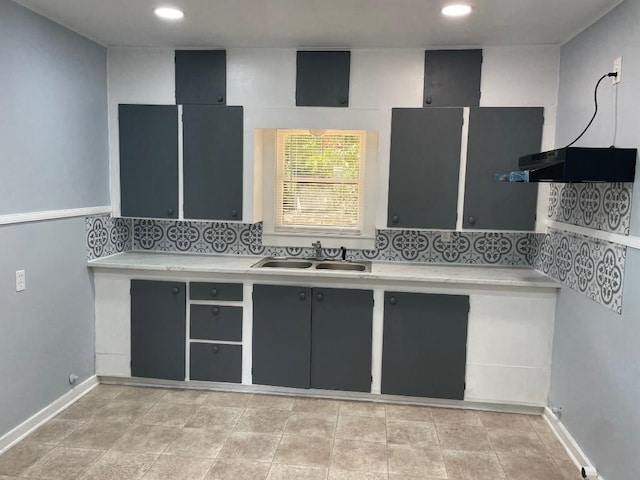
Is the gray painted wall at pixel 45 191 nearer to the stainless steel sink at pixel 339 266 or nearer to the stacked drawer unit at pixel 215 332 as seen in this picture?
the stacked drawer unit at pixel 215 332

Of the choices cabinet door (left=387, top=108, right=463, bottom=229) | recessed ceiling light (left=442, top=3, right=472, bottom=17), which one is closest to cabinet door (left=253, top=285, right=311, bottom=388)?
cabinet door (left=387, top=108, right=463, bottom=229)

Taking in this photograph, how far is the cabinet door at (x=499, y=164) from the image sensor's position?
3291 millimetres

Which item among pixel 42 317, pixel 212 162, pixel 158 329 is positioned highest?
pixel 212 162

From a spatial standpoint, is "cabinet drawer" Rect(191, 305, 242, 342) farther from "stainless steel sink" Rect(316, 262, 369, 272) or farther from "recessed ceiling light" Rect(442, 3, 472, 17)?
"recessed ceiling light" Rect(442, 3, 472, 17)

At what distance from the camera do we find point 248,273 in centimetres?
339

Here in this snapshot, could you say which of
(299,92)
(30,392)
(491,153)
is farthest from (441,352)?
(30,392)

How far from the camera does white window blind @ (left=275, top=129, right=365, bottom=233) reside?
3844 millimetres

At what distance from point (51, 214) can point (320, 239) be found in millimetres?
1889

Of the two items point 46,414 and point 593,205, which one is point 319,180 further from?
point 46,414

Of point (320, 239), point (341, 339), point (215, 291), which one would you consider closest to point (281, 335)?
point (341, 339)

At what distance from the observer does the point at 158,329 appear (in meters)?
3.52

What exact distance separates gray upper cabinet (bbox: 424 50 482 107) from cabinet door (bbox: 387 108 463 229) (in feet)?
0.26

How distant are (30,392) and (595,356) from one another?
3.21 m

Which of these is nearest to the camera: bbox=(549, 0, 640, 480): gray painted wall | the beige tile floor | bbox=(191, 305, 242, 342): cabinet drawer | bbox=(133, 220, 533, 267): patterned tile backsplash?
bbox=(549, 0, 640, 480): gray painted wall
